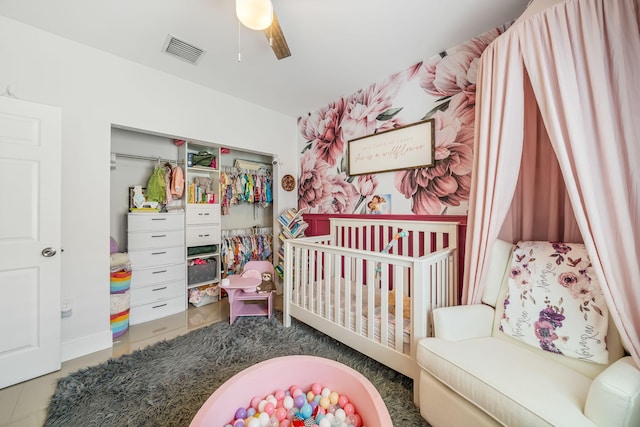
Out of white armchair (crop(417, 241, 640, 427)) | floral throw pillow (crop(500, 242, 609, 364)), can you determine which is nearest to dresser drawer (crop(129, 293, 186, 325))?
white armchair (crop(417, 241, 640, 427))

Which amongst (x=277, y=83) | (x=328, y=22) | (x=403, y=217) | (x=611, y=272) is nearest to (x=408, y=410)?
(x=611, y=272)

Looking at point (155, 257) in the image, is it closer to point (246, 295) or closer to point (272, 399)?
point (246, 295)

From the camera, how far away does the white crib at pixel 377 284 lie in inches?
54.4

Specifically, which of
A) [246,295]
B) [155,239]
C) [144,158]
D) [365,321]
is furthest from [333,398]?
[144,158]

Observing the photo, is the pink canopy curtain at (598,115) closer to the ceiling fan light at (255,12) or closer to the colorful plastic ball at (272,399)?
the ceiling fan light at (255,12)

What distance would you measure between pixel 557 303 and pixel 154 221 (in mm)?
3203

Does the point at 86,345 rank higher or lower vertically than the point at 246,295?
lower

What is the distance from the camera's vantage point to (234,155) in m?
3.38

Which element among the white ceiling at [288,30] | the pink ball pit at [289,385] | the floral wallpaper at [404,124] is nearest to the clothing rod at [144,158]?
the white ceiling at [288,30]

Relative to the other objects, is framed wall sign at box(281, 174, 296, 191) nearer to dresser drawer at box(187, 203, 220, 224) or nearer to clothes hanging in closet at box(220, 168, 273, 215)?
clothes hanging in closet at box(220, 168, 273, 215)

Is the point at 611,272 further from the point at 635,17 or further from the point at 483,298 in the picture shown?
the point at 635,17

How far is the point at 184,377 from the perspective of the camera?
154 cm

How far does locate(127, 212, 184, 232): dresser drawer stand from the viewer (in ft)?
7.70

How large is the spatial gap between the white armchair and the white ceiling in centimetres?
160
